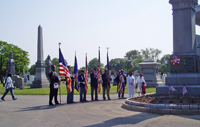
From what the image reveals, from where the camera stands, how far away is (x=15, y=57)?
224 ft

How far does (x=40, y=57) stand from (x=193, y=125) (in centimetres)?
2859

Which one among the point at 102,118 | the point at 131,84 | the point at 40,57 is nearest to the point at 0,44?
the point at 40,57

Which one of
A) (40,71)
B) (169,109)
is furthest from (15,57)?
(169,109)

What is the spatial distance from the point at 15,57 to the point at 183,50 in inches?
2426

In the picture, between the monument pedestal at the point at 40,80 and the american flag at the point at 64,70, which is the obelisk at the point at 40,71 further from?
the american flag at the point at 64,70

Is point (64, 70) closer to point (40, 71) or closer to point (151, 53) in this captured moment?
point (40, 71)

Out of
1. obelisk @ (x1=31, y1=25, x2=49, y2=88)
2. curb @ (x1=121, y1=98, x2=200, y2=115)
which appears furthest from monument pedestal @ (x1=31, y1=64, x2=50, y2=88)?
curb @ (x1=121, y1=98, x2=200, y2=115)

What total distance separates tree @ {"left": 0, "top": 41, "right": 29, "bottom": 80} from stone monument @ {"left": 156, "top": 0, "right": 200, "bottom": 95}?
58.3 metres

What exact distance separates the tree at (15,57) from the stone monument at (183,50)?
2295 inches

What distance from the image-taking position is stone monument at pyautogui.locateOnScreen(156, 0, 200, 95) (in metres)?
13.4

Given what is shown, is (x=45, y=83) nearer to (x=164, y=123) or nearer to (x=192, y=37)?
(x=192, y=37)

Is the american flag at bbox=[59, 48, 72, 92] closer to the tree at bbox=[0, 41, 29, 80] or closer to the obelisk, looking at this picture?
the obelisk

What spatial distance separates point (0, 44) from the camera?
66875mm

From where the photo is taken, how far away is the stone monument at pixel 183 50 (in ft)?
44.0
